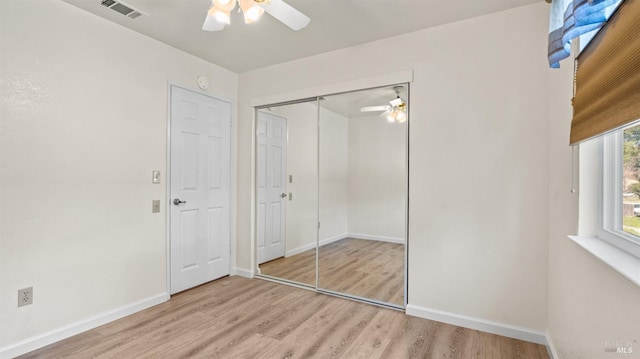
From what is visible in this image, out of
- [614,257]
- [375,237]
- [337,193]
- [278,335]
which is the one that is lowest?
[278,335]

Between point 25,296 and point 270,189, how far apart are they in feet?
7.55

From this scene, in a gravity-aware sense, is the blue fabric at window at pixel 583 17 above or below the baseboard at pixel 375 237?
above

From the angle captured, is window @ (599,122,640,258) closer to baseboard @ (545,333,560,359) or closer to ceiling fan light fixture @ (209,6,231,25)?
baseboard @ (545,333,560,359)

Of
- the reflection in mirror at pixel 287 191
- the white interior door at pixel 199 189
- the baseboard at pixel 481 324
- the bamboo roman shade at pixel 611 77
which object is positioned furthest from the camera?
the reflection in mirror at pixel 287 191

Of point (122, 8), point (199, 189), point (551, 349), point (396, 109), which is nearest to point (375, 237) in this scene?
point (396, 109)

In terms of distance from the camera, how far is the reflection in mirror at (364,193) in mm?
2865

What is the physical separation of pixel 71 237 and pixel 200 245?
48.1 inches

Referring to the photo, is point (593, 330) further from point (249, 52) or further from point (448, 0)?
point (249, 52)

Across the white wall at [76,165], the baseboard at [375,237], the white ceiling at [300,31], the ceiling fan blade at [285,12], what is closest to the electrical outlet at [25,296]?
the white wall at [76,165]

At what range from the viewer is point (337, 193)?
333cm

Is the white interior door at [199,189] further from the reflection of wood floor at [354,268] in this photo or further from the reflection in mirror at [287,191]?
the reflection of wood floor at [354,268]

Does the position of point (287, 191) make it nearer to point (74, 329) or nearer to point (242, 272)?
point (242, 272)

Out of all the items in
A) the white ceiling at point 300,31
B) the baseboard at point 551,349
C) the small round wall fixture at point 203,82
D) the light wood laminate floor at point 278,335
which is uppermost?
the white ceiling at point 300,31

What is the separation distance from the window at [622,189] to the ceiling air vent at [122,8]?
320 centimetres
